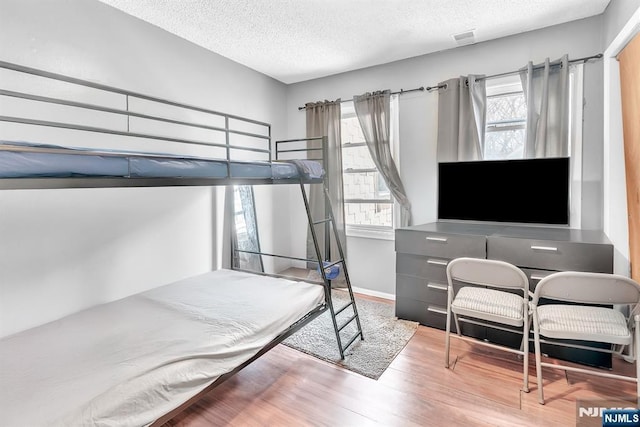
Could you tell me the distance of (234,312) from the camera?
2016 mm

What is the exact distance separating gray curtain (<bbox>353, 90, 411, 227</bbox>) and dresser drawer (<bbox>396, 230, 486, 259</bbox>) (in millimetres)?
582

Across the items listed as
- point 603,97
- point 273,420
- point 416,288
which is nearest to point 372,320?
point 416,288

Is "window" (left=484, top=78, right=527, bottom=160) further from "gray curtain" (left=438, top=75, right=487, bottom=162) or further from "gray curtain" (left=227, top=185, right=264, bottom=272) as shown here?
"gray curtain" (left=227, top=185, right=264, bottom=272)

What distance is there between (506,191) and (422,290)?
1.15 m

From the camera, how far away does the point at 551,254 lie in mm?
2213

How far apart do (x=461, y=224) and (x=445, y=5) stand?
184 centimetres

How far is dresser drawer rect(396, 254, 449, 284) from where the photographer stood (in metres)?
2.71

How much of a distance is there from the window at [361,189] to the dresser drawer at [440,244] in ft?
2.51

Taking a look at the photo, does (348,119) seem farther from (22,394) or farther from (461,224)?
(22,394)

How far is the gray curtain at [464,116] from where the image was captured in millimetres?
2957

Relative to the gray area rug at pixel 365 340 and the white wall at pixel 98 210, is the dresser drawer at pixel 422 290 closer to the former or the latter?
the gray area rug at pixel 365 340

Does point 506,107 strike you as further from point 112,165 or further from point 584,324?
point 112,165

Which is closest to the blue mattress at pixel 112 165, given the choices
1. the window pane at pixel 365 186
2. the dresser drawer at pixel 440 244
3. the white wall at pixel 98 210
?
the white wall at pixel 98 210

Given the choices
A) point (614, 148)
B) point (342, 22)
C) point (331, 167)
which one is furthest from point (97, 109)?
point (614, 148)
